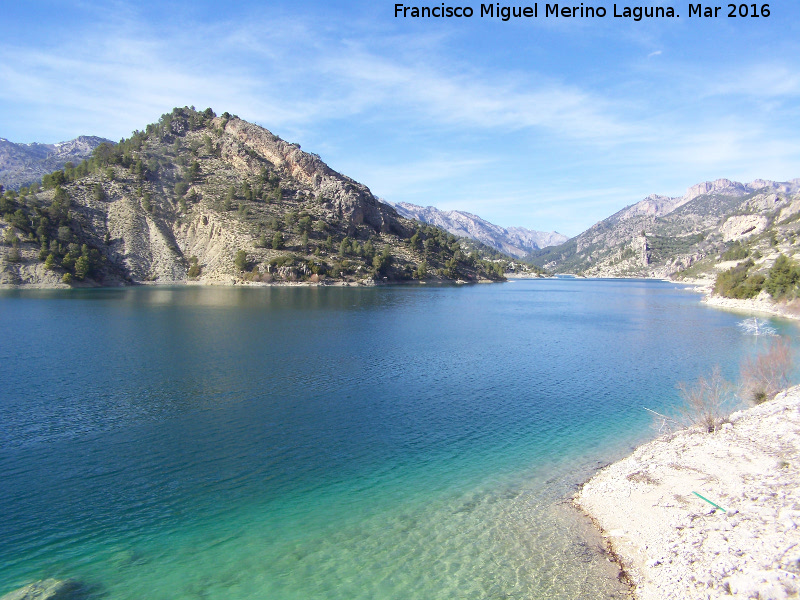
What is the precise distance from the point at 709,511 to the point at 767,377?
17.4 metres

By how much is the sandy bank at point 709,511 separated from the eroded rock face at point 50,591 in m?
13.1

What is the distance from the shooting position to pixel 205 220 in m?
129

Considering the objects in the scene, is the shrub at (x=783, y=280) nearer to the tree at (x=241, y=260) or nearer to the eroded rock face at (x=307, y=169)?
the tree at (x=241, y=260)

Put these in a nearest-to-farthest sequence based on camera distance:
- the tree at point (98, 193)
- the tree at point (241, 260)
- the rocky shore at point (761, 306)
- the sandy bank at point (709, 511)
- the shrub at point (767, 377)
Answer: the sandy bank at point (709, 511), the shrub at point (767, 377), the rocky shore at point (761, 306), the tree at point (241, 260), the tree at point (98, 193)

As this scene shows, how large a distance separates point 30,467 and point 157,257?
11772cm

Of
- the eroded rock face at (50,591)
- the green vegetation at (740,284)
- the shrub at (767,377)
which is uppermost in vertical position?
the green vegetation at (740,284)

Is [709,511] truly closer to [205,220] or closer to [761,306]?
[761,306]

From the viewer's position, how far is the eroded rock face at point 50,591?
10258mm

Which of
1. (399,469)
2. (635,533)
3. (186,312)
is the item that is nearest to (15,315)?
(186,312)

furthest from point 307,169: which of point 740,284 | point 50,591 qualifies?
point 50,591

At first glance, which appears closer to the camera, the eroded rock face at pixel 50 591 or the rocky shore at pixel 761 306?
the eroded rock face at pixel 50 591

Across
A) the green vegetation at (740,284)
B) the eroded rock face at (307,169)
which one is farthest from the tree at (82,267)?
the green vegetation at (740,284)

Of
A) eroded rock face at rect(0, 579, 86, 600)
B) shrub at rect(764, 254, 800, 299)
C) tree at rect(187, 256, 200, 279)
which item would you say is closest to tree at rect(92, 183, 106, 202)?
tree at rect(187, 256, 200, 279)

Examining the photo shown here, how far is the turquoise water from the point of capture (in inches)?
462
